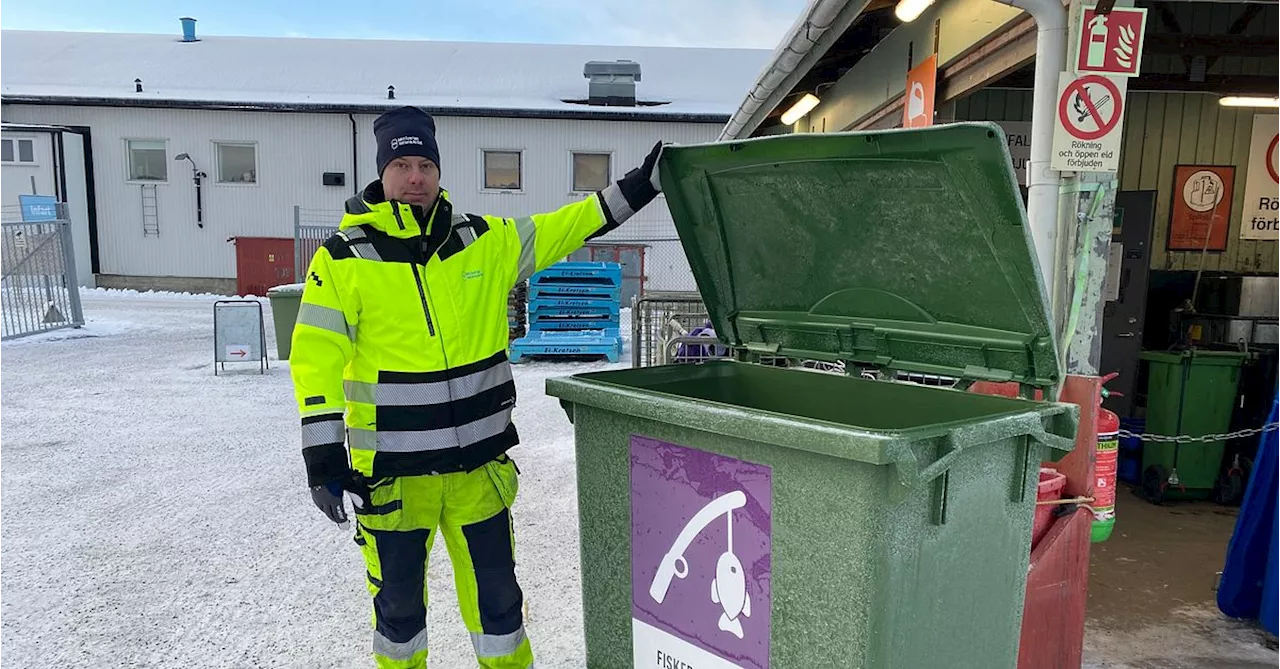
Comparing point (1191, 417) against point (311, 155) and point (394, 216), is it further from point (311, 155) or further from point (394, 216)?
point (311, 155)

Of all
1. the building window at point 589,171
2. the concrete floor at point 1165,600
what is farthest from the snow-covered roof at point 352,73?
the concrete floor at point 1165,600

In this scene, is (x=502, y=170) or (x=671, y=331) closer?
(x=671, y=331)

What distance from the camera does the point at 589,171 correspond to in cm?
1900

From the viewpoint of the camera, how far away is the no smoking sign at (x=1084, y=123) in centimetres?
262

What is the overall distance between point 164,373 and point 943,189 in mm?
9473

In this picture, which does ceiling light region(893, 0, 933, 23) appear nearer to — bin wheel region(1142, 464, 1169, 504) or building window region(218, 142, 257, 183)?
bin wheel region(1142, 464, 1169, 504)

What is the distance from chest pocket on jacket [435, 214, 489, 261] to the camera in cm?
243

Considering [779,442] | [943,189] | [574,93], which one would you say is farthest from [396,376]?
[574,93]

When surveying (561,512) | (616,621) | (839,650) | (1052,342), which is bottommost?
(561,512)

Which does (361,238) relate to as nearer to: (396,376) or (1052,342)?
(396,376)

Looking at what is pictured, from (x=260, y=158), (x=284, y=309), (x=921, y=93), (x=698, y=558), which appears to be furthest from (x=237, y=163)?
(x=698, y=558)

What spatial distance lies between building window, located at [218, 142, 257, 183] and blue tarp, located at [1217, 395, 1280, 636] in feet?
66.0

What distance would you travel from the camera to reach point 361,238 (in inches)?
92.6

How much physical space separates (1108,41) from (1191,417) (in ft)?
11.0
